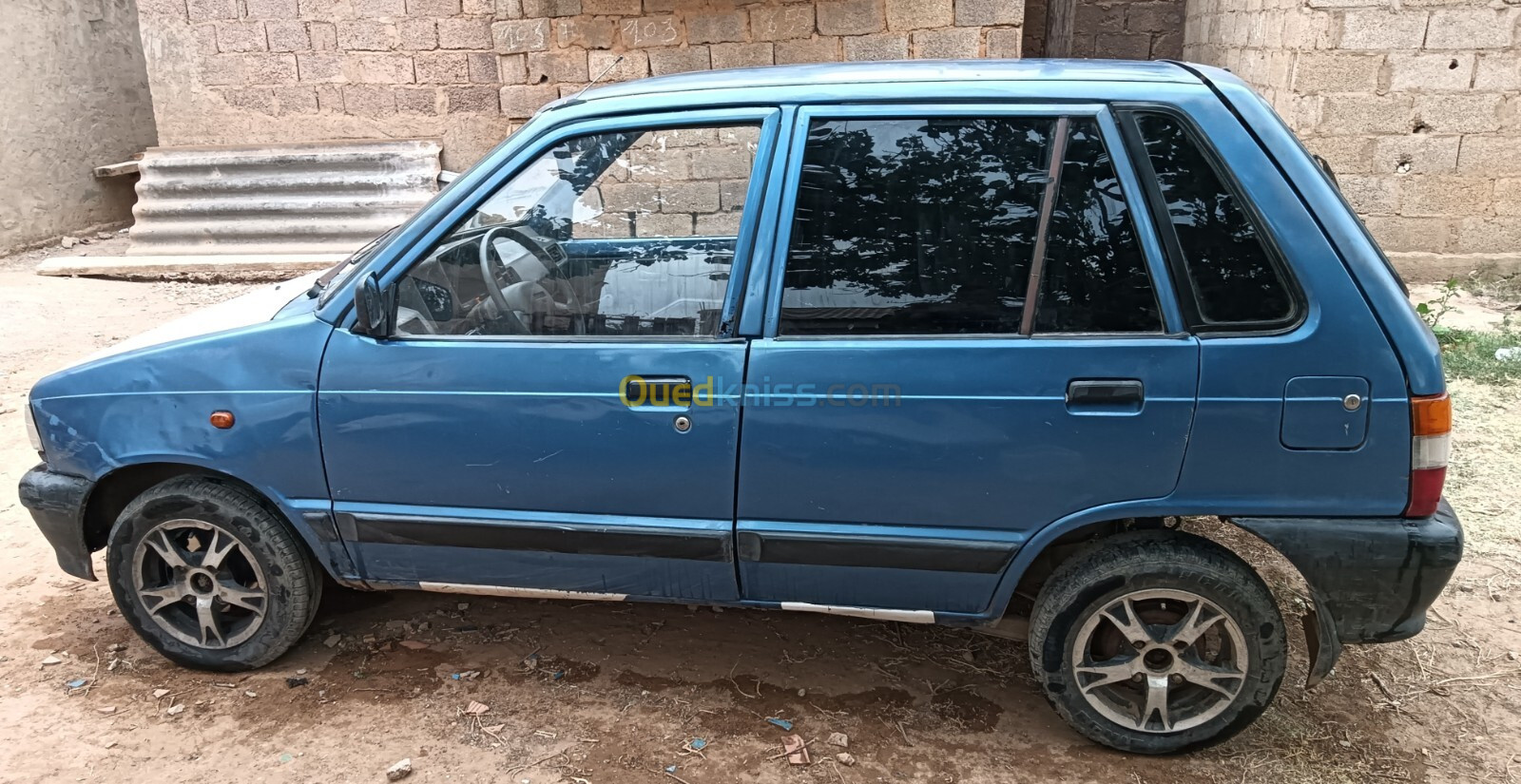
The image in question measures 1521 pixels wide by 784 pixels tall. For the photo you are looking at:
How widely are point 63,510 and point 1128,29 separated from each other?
33.5 ft

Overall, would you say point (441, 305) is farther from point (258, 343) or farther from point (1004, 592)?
point (1004, 592)

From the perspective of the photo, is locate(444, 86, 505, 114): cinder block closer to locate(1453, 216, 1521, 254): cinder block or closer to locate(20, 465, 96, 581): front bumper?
locate(20, 465, 96, 581): front bumper

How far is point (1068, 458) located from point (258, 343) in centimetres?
233

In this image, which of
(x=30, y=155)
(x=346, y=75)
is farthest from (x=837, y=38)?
(x=30, y=155)

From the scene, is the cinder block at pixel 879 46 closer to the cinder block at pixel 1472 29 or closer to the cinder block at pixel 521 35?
the cinder block at pixel 521 35

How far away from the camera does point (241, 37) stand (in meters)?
9.10

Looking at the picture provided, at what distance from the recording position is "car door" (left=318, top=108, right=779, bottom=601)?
110 inches

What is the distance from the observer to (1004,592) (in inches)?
111

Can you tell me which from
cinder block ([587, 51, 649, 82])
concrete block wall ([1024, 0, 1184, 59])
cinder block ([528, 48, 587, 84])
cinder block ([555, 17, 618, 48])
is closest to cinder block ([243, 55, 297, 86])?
cinder block ([528, 48, 587, 84])

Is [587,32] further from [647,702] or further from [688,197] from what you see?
[647,702]

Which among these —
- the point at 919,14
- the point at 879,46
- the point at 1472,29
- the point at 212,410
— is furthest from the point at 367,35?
→ the point at 1472,29

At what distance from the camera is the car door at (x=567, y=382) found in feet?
9.18

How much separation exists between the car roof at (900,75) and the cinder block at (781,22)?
5.22m

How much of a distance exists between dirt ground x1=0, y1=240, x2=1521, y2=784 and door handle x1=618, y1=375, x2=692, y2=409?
102cm
